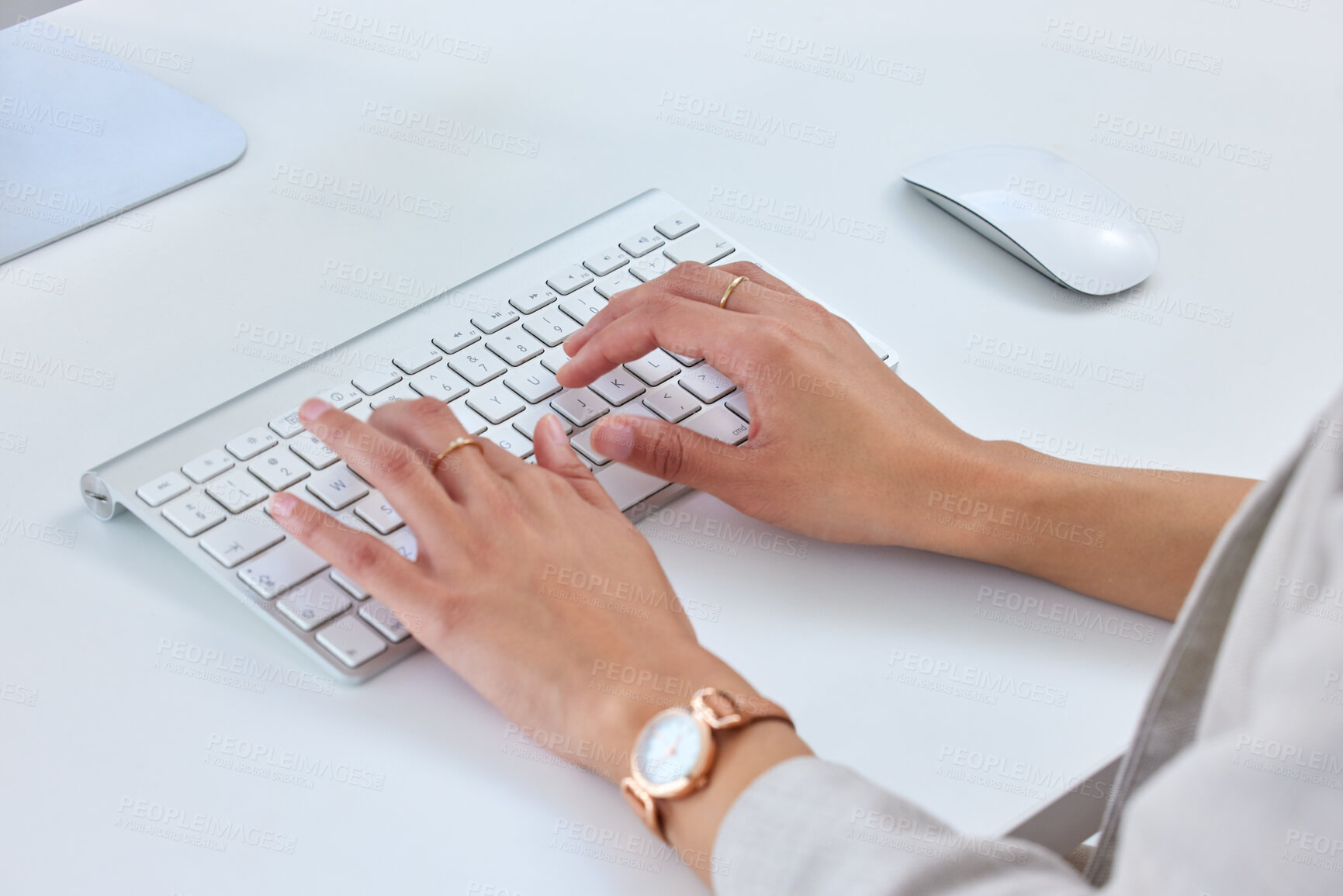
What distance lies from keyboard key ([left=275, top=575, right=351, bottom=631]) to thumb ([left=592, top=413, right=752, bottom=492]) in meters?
0.16

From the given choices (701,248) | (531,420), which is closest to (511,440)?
(531,420)

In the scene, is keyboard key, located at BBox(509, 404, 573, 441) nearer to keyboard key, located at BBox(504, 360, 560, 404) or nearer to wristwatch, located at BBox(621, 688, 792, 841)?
keyboard key, located at BBox(504, 360, 560, 404)

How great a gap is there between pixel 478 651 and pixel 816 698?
16cm

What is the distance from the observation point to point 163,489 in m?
0.63

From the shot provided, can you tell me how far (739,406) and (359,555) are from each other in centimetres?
25

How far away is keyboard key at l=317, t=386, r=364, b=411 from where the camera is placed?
0.68m

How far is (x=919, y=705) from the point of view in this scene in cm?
59

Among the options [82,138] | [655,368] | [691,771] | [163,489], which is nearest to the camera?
[691,771]

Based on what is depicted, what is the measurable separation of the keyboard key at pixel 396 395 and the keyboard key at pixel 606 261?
0.16m

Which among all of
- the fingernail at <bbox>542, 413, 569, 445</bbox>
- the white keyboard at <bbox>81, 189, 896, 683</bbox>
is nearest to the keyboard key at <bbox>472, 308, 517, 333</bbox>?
the white keyboard at <bbox>81, 189, 896, 683</bbox>

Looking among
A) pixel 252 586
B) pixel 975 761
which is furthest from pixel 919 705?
pixel 252 586

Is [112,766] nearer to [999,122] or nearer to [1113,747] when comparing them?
[1113,747]

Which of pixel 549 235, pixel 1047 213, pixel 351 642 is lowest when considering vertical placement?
pixel 351 642

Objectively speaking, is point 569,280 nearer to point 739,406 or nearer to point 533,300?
point 533,300
